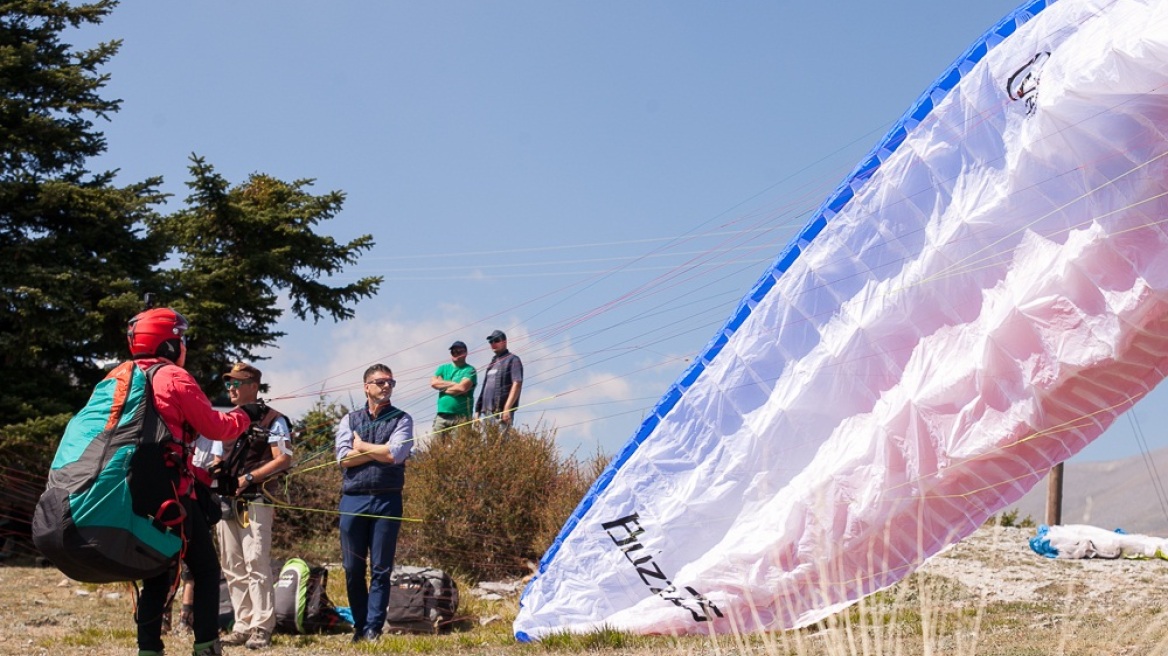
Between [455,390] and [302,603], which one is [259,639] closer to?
[302,603]

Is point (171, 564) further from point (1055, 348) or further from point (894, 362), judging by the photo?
point (1055, 348)

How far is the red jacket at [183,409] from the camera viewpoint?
4.13 m

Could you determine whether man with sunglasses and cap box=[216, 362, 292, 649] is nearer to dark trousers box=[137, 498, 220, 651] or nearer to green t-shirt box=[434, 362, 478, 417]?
dark trousers box=[137, 498, 220, 651]

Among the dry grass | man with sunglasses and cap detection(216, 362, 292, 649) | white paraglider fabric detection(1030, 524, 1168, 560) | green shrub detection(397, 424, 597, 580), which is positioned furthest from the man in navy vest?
white paraglider fabric detection(1030, 524, 1168, 560)

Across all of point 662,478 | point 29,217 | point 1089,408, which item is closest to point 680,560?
point 662,478

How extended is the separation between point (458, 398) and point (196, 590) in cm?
533

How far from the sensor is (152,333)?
4.32 meters

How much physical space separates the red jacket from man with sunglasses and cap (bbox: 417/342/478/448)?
202 inches

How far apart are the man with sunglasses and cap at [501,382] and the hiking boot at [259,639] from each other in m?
3.70

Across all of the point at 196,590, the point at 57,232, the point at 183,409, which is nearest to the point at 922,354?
the point at 183,409

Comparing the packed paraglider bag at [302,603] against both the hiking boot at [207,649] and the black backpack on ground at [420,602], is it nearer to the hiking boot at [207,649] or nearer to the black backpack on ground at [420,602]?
the black backpack on ground at [420,602]

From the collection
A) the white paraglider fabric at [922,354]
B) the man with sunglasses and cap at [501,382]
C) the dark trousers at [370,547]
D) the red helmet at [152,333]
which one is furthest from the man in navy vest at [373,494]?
the man with sunglasses and cap at [501,382]

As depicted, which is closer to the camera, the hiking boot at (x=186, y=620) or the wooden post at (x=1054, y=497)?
the hiking boot at (x=186, y=620)

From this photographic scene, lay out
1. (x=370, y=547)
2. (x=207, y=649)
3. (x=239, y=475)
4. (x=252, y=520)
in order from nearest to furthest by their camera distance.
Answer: (x=207, y=649) → (x=239, y=475) → (x=252, y=520) → (x=370, y=547)
